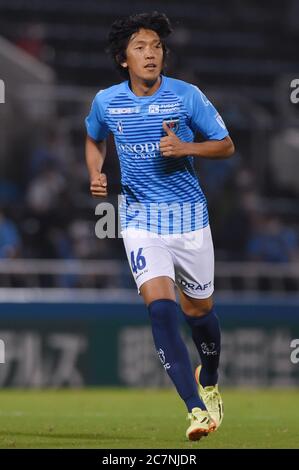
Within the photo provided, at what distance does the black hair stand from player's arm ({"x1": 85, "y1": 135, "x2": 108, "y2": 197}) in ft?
1.73

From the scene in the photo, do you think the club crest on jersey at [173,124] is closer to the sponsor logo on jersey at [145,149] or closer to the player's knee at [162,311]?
the sponsor logo on jersey at [145,149]

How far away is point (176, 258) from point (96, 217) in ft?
29.7

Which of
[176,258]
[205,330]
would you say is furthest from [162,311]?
[205,330]

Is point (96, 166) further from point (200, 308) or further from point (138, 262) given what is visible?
point (200, 308)

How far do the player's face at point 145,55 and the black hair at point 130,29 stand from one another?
0.04 m

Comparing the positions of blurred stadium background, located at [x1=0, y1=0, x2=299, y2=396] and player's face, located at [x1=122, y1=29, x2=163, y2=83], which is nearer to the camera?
player's face, located at [x1=122, y1=29, x2=163, y2=83]

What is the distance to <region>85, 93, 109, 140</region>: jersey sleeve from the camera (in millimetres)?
7832

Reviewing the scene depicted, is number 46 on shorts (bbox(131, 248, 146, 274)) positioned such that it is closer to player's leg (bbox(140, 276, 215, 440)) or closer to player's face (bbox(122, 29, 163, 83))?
player's leg (bbox(140, 276, 215, 440))

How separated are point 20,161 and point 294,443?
32.8ft

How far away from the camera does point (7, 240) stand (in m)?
15.0

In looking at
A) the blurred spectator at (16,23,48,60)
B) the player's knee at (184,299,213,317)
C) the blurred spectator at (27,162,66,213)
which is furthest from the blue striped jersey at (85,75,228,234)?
the blurred spectator at (16,23,48,60)

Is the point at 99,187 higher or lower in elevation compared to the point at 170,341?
higher

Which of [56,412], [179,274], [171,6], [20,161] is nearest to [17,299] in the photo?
[20,161]
